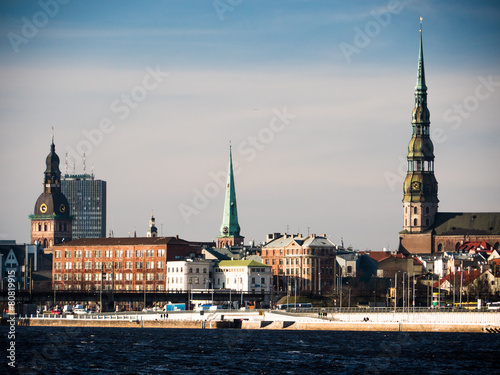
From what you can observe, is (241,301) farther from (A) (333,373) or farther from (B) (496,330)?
(A) (333,373)

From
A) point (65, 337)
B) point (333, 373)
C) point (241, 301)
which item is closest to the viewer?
point (333, 373)

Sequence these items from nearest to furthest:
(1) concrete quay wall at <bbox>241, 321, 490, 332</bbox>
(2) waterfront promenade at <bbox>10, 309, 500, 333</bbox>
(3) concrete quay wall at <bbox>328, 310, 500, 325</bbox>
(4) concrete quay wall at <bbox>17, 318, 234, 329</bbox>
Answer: (3) concrete quay wall at <bbox>328, 310, 500, 325</bbox>, (1) concrete quay wall at <bbox>241, 321, 490, 332</bbox>, (2) waterfront promenade at <bbox>10, 309, 500, 333</bbox>, (4) concrete quay wall at <bbox>17, 318, 234, 329</bbox>

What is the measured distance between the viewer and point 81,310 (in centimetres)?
18500

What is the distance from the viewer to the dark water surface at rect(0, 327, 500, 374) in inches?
3706

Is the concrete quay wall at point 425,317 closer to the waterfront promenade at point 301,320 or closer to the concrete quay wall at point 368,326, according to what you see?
the waterfront promenade at point 301,320

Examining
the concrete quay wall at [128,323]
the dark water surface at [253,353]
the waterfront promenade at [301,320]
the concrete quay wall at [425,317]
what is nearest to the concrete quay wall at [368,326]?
the waterfront promenade at [301,320]

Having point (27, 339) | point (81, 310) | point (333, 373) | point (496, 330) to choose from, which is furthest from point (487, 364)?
point (81, 310)

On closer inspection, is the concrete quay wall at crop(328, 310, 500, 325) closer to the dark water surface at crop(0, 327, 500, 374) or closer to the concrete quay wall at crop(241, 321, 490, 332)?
the concrete quay wall at crop(241, 321, 490, 332)

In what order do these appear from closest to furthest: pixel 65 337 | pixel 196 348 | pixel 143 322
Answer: pixel 196 348, pixel 65 337, pixel 143 322

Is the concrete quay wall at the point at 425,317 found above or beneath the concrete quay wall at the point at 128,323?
above

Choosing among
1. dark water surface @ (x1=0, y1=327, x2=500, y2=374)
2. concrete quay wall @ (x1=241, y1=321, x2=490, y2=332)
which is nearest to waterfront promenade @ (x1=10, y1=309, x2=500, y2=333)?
concrete quay wall @ (x1=241, y1=321, x2=490, y2=332)

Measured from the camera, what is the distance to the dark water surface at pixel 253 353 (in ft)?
309

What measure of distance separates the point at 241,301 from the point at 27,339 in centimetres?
7146

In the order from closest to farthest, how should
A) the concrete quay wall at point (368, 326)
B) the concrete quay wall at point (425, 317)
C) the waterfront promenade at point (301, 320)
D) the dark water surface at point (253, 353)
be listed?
the dark water surface at point (253, 353) < the concrete quay wall at point (425, 317) < the concrete quay wall at point (368, 326) < the waterfront promenade at point (301, 320)
